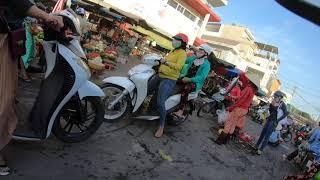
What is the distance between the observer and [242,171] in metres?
6.77

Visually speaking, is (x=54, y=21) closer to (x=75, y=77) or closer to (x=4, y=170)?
(x=75, y=77)

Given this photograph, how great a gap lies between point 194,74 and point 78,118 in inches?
144

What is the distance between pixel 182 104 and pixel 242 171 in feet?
6.14

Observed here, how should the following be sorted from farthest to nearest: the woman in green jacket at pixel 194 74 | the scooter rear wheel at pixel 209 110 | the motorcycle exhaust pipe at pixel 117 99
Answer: the scooter rear wheel at pixel 209 110, the woman in green jacket at pixel 194 74, the motorcycle exhaust pipe at pixel 117 99

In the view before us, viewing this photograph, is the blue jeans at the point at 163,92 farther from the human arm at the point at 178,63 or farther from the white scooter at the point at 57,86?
the white scooter at the point at 57,86

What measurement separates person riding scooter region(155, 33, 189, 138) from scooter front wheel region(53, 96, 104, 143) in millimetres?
1948

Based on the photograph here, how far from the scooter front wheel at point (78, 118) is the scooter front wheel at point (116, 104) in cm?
147

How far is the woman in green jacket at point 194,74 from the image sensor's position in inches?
275

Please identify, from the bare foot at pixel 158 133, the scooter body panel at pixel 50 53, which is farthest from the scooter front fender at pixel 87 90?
the bare foot at pixel 158 133

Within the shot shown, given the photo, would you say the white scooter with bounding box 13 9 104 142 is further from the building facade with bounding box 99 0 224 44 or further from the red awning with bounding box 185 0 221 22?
the red awning with bounding box 185 0 221 22

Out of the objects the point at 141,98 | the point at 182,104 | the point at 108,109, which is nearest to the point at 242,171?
the point at 182,104

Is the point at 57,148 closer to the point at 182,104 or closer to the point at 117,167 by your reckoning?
the point at 117,167

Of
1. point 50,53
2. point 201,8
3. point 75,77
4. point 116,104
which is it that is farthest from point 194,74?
point 201,8

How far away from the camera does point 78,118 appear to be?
420cm
